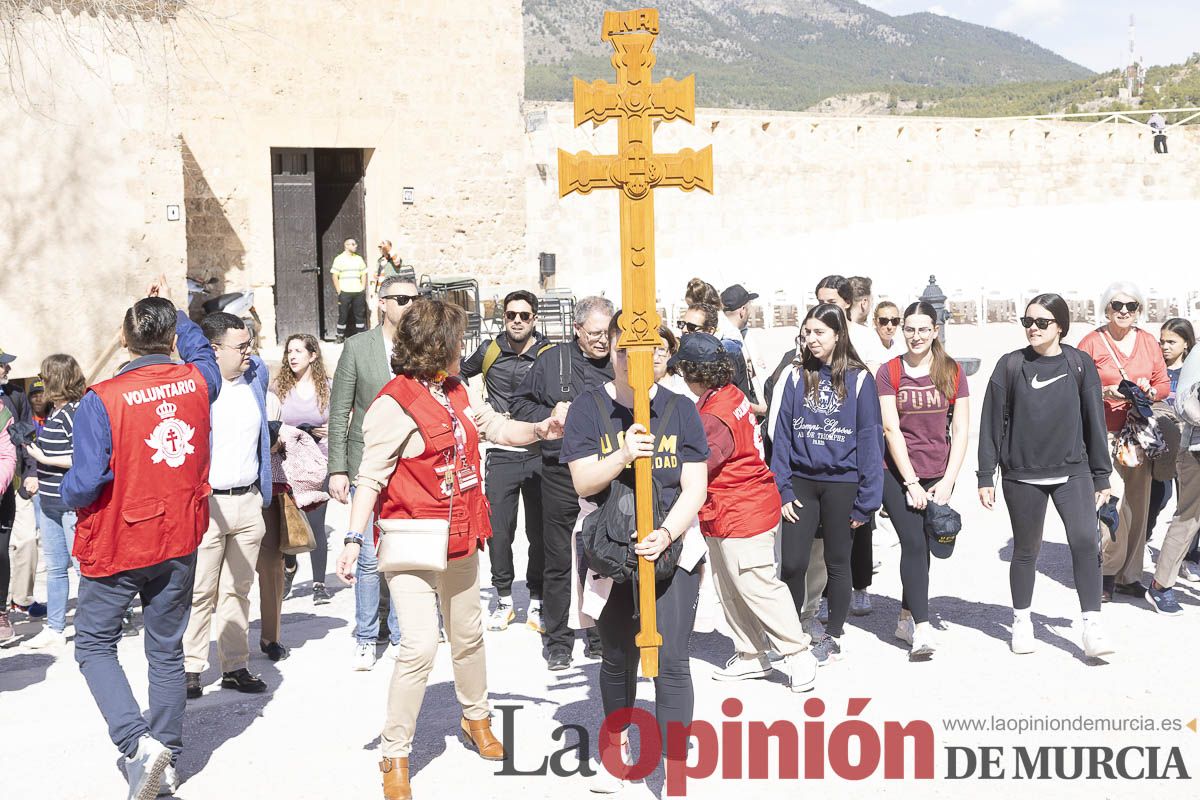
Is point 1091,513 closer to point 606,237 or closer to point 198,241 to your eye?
point 198,241

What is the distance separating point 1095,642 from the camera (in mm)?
5871

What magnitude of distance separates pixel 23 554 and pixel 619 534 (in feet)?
14.7

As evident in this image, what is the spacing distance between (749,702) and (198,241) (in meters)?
11.9

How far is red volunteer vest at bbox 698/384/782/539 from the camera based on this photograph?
5453mm

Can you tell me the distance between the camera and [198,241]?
50.9ft

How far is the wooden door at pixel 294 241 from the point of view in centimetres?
1612

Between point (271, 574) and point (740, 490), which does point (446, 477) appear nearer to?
point (740, 490)

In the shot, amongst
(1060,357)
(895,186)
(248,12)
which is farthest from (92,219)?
(895,186)

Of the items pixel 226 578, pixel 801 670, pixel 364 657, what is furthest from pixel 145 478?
pixel 801 670

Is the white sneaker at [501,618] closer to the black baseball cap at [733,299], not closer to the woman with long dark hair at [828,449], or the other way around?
the woman with long dark hair at [828,449]

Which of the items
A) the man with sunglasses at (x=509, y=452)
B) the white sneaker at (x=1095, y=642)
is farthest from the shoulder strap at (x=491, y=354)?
the white sneaker at (x=1095, y=642)

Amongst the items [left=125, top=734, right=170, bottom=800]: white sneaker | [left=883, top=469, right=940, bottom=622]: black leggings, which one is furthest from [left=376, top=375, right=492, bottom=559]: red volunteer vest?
[left=883, top=469, right=940, bottom=622]: black leggings

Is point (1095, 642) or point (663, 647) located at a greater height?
point (663, 647)

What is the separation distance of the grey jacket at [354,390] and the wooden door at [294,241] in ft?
34.1
